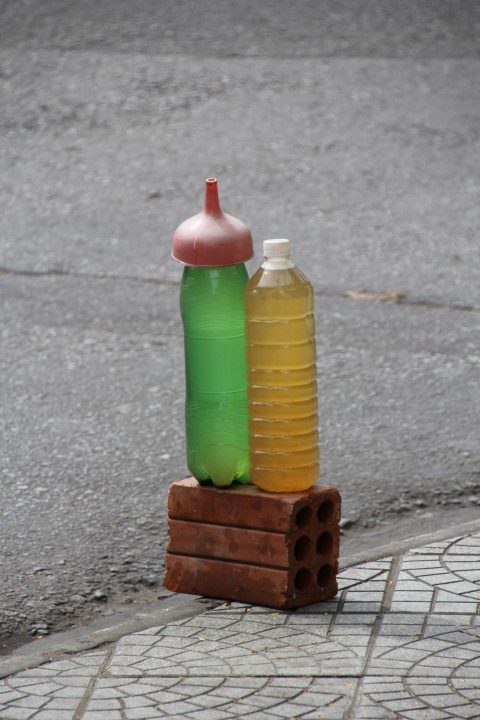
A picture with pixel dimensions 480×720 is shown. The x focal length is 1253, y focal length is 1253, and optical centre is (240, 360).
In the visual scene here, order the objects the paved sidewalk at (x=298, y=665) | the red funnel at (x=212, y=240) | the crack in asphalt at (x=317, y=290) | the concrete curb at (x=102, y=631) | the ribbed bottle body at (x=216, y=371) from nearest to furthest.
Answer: the paved sidewalk at (x=298, y=665) < the concrete curb at (x=102, y=631) < the red funnel at (x=212, y=240) < the ribbed bottle body at (x=216, y=371) < the crack in asphalt at (x=317, y=290)

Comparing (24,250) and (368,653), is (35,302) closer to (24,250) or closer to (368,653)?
(24,250)

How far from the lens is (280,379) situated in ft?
14.3

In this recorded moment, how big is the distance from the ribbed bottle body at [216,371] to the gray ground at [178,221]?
24.7 inches

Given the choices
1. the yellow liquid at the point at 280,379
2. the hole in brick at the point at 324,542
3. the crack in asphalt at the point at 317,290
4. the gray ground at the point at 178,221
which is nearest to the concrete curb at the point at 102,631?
the gray ground at the point at 178,221

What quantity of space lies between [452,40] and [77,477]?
9115 millimetres

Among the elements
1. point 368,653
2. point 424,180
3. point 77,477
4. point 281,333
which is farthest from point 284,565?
point 424,180

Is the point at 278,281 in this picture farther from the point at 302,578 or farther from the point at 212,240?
the point at 302,578

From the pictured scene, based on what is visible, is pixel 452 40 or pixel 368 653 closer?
pixel 368 653

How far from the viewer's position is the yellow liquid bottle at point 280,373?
4312 millimetres

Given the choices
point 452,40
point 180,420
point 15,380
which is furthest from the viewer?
point 452,40

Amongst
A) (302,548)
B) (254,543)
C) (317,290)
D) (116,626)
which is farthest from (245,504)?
(317,290)

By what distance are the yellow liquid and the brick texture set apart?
0.09m

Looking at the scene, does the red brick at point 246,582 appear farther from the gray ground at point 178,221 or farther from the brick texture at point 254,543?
the gray ground at point 178,221

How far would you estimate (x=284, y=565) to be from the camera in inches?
170
